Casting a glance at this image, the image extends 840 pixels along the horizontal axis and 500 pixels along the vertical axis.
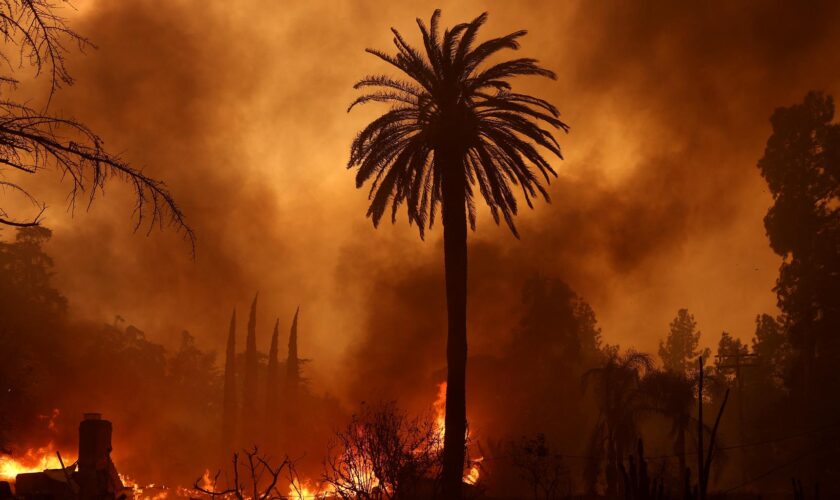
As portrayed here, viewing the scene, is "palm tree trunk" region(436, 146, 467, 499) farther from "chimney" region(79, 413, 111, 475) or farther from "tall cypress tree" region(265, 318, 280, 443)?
"tall cypress tree" region(265, 318, 280, 443)

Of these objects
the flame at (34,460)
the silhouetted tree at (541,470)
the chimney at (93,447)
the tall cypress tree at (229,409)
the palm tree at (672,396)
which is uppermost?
the tall cypress tree at (229,409)

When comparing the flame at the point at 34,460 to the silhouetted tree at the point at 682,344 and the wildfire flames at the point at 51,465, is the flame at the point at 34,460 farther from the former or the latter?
the silhouetted tree at the point at 682,344

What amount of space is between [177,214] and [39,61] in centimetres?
181

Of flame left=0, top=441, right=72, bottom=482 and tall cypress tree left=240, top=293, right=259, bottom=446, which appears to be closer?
flame left=0, top=441, right=72, bottom=482

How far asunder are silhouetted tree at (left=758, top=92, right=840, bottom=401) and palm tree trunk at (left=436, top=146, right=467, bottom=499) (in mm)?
35267

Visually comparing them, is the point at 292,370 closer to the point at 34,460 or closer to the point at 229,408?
the point at 229,408

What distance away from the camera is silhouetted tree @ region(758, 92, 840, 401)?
170ft

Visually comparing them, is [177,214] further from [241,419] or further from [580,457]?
[241,419]

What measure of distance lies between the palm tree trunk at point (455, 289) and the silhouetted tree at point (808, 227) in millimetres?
35267

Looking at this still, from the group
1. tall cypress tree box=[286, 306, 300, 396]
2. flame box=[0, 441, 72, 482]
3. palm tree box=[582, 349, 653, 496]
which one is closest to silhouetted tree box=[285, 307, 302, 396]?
tall cypress tree box=[286, 306, 300, 396]

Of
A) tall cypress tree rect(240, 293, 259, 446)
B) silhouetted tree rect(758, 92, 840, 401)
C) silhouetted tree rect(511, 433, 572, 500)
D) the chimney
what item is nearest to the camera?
the chimney

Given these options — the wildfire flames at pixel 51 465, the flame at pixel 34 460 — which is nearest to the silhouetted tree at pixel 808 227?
the wildfire flames at pixel 51 465

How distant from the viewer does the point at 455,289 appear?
26141 mm

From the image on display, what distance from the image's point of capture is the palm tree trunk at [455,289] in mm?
24953
